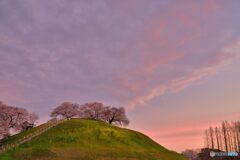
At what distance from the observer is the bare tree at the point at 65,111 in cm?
14275

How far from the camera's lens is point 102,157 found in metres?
69.8

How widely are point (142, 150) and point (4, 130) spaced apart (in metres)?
43.3

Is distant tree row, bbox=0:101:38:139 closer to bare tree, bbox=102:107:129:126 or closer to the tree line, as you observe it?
the tree line

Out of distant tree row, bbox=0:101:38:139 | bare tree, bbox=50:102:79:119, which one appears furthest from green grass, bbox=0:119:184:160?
bare tree, bbox=50:102:79:119

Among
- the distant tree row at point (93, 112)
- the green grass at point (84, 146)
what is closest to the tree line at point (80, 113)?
the distant tree row at point (93, 112)

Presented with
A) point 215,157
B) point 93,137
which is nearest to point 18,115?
point 93,137

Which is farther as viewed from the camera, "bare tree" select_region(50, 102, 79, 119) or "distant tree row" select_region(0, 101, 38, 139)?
"bare tree" select_region(50, 102, 79, 119)

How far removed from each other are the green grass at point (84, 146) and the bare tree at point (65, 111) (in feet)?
136

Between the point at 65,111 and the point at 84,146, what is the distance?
219 ft

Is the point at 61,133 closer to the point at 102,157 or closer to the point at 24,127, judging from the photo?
the point at 102,157

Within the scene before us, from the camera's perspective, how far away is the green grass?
226 feet

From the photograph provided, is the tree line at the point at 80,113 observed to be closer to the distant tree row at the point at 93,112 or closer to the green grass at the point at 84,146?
the distant tree row at the point at 93,112

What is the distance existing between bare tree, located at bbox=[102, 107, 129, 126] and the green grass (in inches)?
1692

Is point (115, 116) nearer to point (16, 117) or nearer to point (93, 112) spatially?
point (93, 112)
